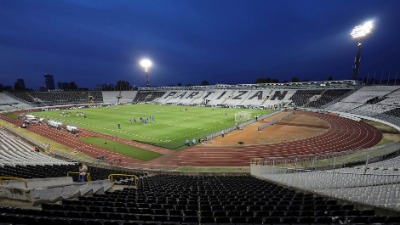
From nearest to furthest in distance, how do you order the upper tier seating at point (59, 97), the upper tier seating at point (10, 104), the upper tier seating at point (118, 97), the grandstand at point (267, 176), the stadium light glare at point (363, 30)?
the grandstand at point (267, 176) < the stadium light glare at point (363, 30) < the upper tier seating at point (10, 104) < the upper tier seating at point (59, 97) < the upper tier seating at point (118, 97)

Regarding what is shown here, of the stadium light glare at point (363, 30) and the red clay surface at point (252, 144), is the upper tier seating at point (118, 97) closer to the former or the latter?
the red clay surface at point (252, 144)

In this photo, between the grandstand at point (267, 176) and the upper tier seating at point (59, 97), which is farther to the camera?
the upper tier seating at point (59, 97)

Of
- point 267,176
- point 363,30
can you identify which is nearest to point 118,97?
point 363,30

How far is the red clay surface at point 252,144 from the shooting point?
26.0 metres

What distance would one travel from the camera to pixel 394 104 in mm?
45938

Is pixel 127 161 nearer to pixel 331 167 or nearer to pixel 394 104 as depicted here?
pixel 331 167

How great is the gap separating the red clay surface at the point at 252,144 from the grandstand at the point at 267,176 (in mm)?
129

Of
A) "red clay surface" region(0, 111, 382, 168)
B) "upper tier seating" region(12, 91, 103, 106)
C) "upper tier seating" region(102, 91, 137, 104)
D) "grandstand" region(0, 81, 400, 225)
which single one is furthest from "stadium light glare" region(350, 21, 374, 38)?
"upper tier seating" region(12, 91, 103, 106)

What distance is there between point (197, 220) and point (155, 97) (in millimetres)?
107243

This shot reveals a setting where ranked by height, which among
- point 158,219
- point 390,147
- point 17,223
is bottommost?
point 390,147

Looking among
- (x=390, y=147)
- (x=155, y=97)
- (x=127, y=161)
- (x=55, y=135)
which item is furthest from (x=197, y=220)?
(x=155, y=97)

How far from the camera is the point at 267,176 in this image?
60.1 ft

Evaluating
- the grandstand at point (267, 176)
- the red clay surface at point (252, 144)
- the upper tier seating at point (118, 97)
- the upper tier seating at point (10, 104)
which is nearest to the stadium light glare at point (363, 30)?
the grandstand at point (267, 176)

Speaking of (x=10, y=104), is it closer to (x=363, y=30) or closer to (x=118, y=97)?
(x=118, y=97)
